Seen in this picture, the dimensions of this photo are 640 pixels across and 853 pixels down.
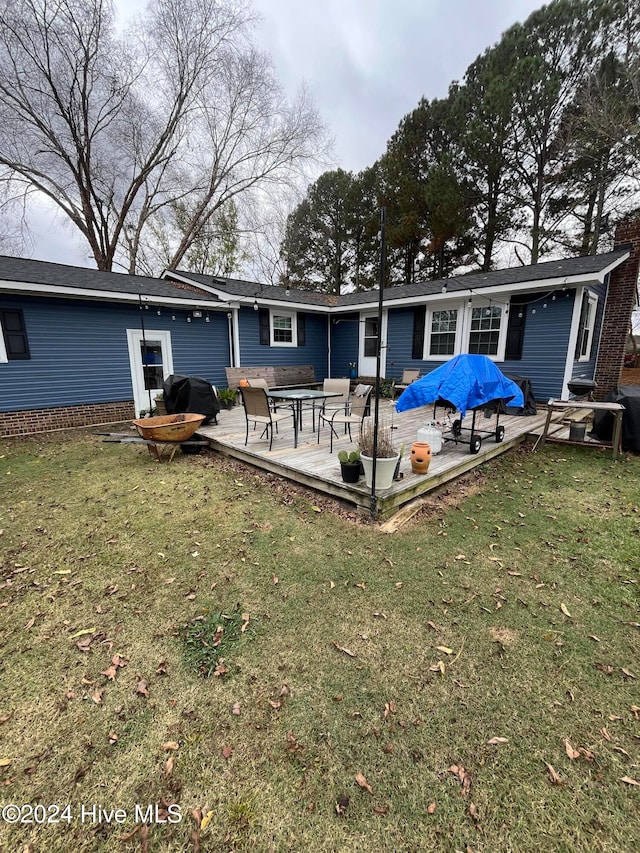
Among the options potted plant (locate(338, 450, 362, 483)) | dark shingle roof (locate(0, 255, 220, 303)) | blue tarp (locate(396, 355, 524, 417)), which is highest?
dark shingle roof (locate(0, 255, 220, 303))

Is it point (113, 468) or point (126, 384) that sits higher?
point (126, 384)

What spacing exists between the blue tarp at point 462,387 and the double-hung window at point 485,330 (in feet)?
17.3

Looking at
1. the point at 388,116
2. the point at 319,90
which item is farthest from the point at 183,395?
the point at 388,116

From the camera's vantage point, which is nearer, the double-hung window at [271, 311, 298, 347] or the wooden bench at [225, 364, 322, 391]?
the wooden bench at [225, 364, 322, 391]

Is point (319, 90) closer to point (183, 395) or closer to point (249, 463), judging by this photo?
point (183, 395)

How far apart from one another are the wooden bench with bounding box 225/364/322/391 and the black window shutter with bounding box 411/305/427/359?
318 cm

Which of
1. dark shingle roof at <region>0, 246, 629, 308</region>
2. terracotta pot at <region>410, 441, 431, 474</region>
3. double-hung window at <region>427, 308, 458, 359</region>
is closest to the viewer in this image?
terracotta pot at <region>410, 441, 431, 474</region>

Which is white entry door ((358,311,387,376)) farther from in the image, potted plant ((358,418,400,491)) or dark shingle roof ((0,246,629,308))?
potted plant ((358,418,400,491))

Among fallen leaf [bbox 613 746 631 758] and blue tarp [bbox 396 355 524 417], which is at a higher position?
blue tarp [bbox 396 355 524 417]

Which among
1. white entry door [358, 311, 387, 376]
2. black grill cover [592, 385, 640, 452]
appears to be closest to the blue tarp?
black grill cover [592, 385, 640, 452]

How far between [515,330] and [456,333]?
1.50 meters

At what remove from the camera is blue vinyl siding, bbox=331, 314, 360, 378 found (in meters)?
12.8

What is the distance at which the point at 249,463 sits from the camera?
5551 millimetres

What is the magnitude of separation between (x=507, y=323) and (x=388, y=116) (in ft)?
50.4
